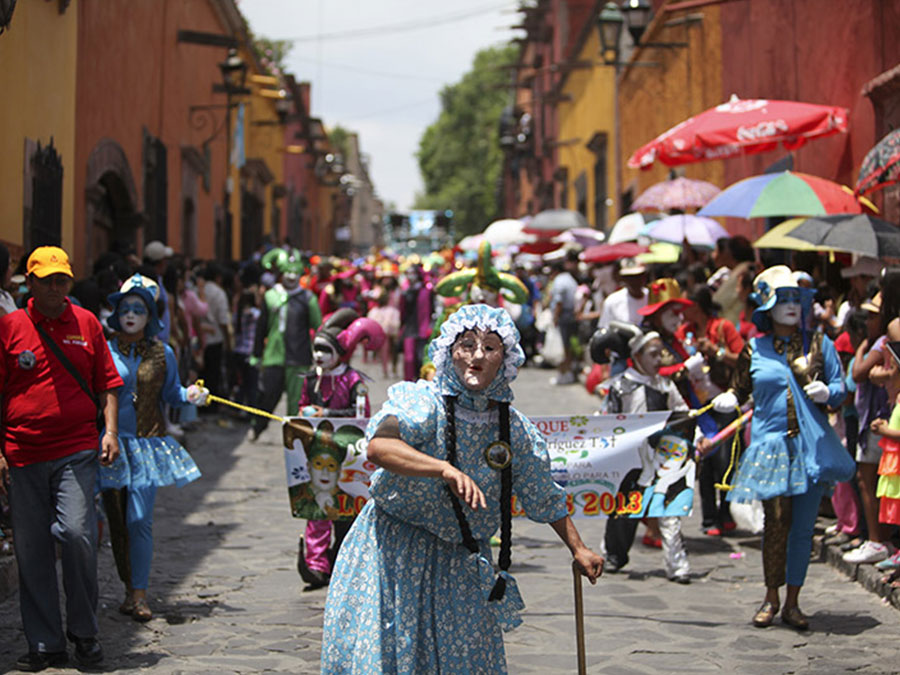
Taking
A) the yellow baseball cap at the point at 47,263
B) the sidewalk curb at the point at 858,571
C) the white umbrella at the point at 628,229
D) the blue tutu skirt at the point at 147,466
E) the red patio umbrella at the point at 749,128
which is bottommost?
the sidewalk curb at the point at 858,571

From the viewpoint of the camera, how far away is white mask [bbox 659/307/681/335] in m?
8.99

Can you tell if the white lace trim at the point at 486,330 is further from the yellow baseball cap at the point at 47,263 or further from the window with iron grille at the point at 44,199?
the window with iron grille at the point at 44,199

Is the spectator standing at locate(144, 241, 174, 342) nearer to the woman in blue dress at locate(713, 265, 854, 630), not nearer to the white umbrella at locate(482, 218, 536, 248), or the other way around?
the woman in blue dress at locate(713, 265, 854, 630)

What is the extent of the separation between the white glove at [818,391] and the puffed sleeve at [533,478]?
106 inches

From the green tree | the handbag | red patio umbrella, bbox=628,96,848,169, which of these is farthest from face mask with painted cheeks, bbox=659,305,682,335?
the green tree

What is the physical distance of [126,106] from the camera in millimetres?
17312

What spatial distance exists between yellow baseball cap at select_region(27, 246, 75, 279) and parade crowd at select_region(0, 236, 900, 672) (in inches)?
0.5

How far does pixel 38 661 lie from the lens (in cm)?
612

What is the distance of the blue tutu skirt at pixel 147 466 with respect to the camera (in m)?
7.05

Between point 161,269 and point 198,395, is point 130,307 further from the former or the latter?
A: point 161,269

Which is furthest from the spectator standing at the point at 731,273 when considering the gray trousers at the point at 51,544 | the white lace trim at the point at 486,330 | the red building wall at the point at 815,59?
the white lace trim at the point at 486,330

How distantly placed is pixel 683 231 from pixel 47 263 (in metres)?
9.55

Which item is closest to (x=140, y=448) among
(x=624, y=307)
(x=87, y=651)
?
(x=87, y=651)

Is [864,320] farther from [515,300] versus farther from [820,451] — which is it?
[515,300]
